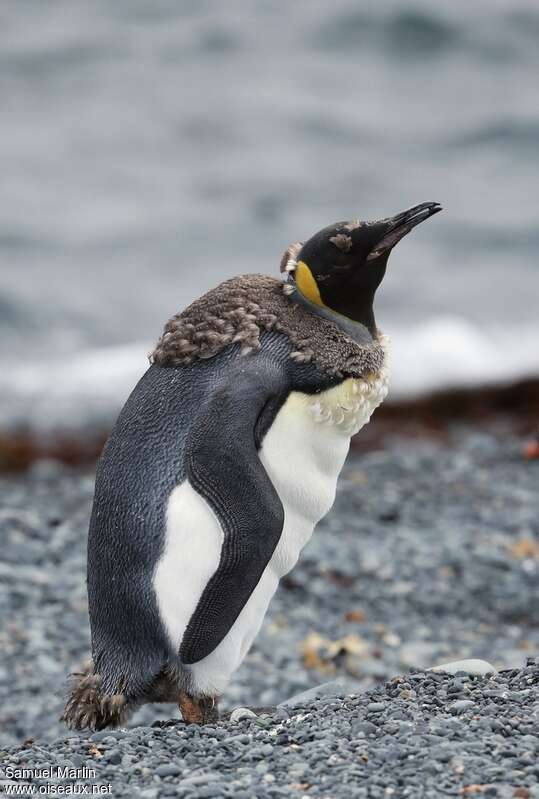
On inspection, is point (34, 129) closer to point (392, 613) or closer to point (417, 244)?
point (417, 244)

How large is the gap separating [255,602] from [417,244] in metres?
12.7

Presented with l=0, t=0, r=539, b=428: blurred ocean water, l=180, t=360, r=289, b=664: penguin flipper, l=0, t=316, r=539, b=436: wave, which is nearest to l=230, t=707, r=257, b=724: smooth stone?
l=180, t=360, r=289, b=664: penguin flipper

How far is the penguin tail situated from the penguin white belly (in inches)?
9.7

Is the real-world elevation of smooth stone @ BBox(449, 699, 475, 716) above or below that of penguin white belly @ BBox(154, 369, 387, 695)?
below

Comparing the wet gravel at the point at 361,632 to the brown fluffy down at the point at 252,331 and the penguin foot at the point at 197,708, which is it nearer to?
the penguin foot at the point at 197,708

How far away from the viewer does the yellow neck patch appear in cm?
401

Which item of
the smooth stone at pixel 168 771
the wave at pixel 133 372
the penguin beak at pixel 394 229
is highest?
the wave at pixel 133 372

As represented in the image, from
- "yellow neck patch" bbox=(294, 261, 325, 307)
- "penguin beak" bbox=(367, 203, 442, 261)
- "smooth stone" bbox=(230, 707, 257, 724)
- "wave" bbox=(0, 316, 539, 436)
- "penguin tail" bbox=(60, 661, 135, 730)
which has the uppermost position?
"wave" bbox=(0, 316, 539, 436)

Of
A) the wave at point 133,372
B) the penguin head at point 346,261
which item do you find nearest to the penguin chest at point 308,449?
the penguin head at point 346,261

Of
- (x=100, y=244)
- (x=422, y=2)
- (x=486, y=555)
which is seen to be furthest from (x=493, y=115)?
(x=486, y=555)

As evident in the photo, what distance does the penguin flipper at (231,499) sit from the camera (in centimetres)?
358

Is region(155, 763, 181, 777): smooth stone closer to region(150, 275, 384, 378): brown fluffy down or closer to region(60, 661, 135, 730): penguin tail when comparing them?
region(60, 661, 135, 730): penguin tail

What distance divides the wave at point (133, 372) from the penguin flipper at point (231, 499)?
7.51 metres

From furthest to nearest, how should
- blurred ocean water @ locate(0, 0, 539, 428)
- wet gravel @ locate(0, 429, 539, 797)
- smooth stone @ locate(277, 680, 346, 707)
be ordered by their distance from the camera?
1. blurred ocean water @ locate(0, 0, 539, 428)
2. smooth stone @ locate(277, 680, 346, 707)
3. wet gravel @ locate(0, 429, 539, 797)
